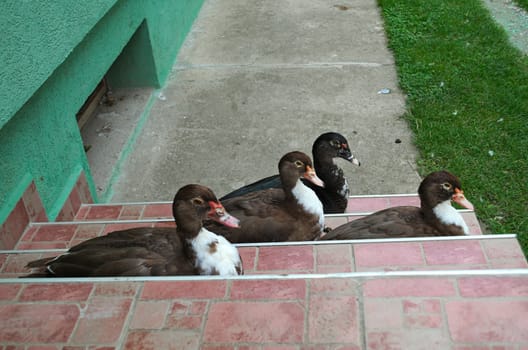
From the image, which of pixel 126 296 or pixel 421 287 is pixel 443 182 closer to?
pixel 421 287

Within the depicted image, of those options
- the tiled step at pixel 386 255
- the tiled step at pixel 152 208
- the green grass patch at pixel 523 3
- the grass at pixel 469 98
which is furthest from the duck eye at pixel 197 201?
the green grass patch at pixel 523 3

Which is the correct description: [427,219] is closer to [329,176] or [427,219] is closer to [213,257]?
[329,176]

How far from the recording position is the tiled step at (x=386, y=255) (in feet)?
9.23

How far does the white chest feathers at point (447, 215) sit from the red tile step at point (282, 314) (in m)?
1.06

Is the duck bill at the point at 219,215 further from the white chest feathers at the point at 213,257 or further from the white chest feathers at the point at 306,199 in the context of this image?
the white chest feathers at the point at 306,199

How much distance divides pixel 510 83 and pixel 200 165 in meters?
3.79

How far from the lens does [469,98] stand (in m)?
6.25

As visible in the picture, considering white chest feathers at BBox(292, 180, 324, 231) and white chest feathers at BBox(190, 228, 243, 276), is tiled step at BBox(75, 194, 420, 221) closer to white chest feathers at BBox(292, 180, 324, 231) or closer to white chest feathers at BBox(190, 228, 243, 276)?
white chest feathers at BBox(292, 180, 324, 231)

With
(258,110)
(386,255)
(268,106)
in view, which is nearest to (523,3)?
(268,106)

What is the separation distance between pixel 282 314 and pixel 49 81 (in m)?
2.77

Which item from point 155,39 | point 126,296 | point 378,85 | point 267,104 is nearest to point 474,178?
point 378,85

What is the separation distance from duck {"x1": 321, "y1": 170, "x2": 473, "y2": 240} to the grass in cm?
111

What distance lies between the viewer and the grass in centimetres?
488

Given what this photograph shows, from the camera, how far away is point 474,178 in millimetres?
5020
